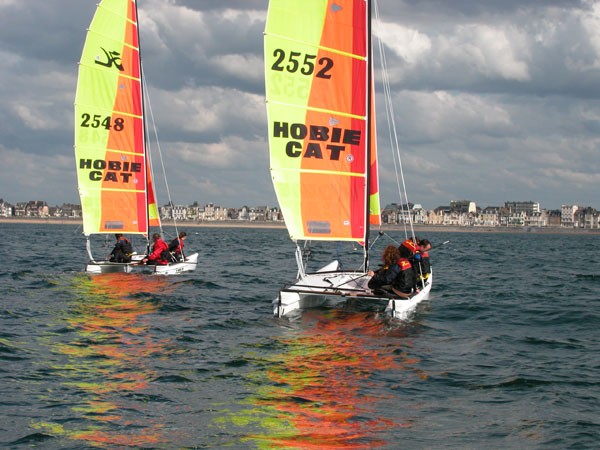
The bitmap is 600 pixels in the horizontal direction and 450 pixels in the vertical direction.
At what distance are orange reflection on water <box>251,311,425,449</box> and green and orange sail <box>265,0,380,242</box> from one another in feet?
13.0

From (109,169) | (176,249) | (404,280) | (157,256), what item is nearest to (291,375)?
(404,280)

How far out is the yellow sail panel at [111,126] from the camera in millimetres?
25906

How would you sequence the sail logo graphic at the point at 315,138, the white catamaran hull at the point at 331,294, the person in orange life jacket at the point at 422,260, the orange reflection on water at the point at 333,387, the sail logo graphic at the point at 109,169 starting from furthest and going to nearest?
1. the sail logo graphic at the point at 109,169
2. the sail logo graphic at the point at 315,138
3. the person in orange life jacket at the point at 422,260
4. the white catamaran hull at the point at 331,294
5. the orange reflection on water at the point at 333,387

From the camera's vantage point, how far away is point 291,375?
9.30 meters

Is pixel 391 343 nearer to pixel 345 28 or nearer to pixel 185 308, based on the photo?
pixel 185 308

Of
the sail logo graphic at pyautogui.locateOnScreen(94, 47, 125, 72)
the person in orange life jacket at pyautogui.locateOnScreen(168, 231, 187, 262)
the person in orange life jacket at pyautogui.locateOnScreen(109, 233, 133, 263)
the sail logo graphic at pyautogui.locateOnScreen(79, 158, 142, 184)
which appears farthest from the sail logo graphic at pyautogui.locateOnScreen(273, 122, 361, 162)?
the sail logo graphic at pyautogui.locateOnScreen(94, 47, 125, 72)

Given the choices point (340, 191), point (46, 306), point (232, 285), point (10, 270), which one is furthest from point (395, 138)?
point (10, 270)

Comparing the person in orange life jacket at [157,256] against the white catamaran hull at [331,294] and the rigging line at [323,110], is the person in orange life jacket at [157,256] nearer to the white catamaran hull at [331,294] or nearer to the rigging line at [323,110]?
the white catamaran hull at [331,294]

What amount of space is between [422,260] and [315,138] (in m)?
4.14

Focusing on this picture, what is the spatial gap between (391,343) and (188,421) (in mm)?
5248

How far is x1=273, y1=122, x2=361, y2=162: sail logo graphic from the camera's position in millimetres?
15953

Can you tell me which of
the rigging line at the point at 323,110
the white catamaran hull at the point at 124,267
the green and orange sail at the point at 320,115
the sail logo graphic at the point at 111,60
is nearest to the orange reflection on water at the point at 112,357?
the white catamaran hull at the point at 124,267

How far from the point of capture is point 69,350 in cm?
1074

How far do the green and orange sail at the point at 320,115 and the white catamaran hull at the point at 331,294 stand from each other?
1.28m
